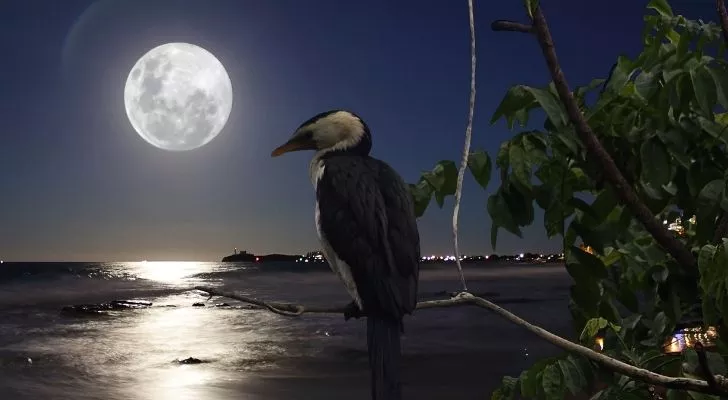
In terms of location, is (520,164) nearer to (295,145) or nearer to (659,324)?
(659,324)

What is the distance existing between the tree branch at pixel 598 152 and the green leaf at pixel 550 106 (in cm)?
5

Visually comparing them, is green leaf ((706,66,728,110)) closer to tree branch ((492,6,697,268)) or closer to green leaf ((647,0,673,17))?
tree branch ((492,6,697,268))

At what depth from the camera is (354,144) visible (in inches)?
115

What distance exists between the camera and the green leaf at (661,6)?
2.20 meters

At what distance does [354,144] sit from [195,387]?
28740 mm

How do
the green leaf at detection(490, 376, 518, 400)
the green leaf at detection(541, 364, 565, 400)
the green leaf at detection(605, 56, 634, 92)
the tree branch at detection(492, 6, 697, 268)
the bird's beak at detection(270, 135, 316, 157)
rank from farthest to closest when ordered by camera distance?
the bird's beak at detection(270, 135, 316, 157), the green leaf at detection(490, 376, 518, 400), the green leaf at detection(541, 364, 565, 400), the green leaf at detection(605, 56, 634, 92), the tree branch at detection(492, 6, 697, 268)

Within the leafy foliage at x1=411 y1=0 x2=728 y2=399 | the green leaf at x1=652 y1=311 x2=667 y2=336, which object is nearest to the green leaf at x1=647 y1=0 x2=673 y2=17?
the leafy foliage at x1=411 y1=0 x2=728 y2=399

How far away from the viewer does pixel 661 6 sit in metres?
2.21

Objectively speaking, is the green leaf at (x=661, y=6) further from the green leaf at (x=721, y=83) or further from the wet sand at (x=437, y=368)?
the wet sand at (x=437, y=368)

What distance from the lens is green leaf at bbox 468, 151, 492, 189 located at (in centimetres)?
223

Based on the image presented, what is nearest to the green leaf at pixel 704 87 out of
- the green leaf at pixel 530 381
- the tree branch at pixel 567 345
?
the tree branch at pixel 567 345

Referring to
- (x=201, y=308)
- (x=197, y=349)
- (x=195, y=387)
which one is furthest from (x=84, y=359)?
(x=201, y=308)

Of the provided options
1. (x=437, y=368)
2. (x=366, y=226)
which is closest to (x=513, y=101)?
(x=366, y=226)

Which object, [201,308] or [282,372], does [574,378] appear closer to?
[282,372]
